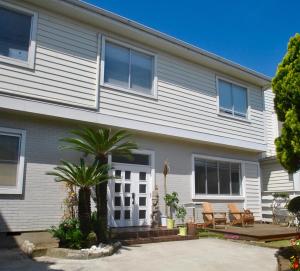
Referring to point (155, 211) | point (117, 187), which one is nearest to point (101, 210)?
point (117, 187)

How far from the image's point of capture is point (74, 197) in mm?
10352

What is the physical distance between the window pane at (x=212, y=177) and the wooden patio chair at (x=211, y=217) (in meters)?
0.72

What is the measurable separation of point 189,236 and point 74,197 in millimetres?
3822

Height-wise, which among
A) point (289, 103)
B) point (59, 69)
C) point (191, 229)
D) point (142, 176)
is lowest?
point (191, 229)

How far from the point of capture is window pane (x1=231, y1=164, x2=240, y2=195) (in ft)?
51.7

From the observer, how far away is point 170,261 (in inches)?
308

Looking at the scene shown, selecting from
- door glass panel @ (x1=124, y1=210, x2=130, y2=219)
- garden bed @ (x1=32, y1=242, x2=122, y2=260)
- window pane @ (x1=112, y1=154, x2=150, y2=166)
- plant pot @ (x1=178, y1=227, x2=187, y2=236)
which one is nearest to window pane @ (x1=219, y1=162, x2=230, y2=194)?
→ window pane @ (x1=112, y1=154, x2=150, y2=166)

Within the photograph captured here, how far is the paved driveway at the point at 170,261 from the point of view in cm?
711

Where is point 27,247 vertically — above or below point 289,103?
below

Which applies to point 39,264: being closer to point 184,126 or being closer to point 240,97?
point 184,126

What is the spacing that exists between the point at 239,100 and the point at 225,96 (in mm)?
938

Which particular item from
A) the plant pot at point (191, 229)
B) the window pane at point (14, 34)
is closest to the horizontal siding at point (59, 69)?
the window pane at point (14, 34)

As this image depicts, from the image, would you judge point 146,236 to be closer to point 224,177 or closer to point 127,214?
point 127,214

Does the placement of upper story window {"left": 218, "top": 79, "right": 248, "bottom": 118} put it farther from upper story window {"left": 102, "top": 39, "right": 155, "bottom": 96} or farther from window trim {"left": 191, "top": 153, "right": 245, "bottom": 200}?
upper story window {"left": 102, "top": 39, "right": 155, "bottom": 96}
